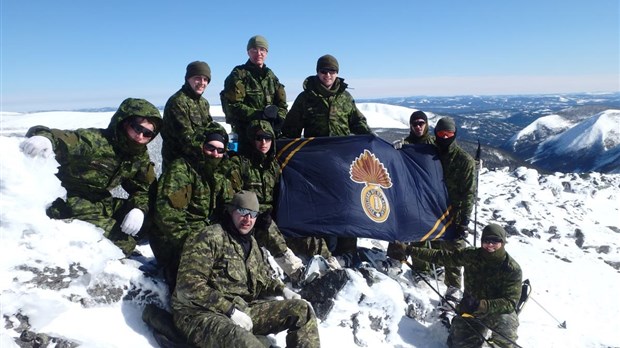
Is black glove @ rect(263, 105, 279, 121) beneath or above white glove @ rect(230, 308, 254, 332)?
above

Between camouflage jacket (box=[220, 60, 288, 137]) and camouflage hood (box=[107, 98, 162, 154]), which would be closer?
camouflage hood (box=[107, 98, 162, 154])

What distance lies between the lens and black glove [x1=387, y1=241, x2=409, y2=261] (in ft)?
27.3

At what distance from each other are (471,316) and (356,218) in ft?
8.47

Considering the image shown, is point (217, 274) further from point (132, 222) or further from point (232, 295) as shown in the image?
point (132, 222)

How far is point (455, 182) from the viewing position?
30.2ft

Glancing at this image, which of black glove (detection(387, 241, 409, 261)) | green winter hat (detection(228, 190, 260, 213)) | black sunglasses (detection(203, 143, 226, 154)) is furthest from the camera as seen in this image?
black glove (detection(387, 241, 409, 261))

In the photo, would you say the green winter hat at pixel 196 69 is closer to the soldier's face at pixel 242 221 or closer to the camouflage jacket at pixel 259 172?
the camouflage jacket at pixel 259 172

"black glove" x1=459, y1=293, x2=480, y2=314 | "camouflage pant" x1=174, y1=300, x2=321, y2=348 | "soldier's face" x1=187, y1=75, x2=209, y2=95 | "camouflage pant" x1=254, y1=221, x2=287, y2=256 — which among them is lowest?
"black glove" x1=459, y1=293, x2=480, y2=314

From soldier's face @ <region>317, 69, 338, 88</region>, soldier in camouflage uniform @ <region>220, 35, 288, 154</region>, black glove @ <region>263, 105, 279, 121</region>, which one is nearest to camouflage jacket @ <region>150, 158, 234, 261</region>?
black glove @ <region>263, 105, 279, 121</region>

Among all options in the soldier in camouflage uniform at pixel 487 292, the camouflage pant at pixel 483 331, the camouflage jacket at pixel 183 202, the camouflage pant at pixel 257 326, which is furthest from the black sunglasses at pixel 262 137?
the camouflage pant at pixel 483 331

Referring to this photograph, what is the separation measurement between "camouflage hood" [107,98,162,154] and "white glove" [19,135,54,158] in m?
0.93

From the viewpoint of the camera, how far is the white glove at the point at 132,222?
5539 millimetres

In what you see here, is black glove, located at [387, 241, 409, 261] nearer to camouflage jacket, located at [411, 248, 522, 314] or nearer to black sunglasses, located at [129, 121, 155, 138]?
camouflage jacket, located at [411, 248, 522, 314]

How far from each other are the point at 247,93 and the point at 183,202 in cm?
346
